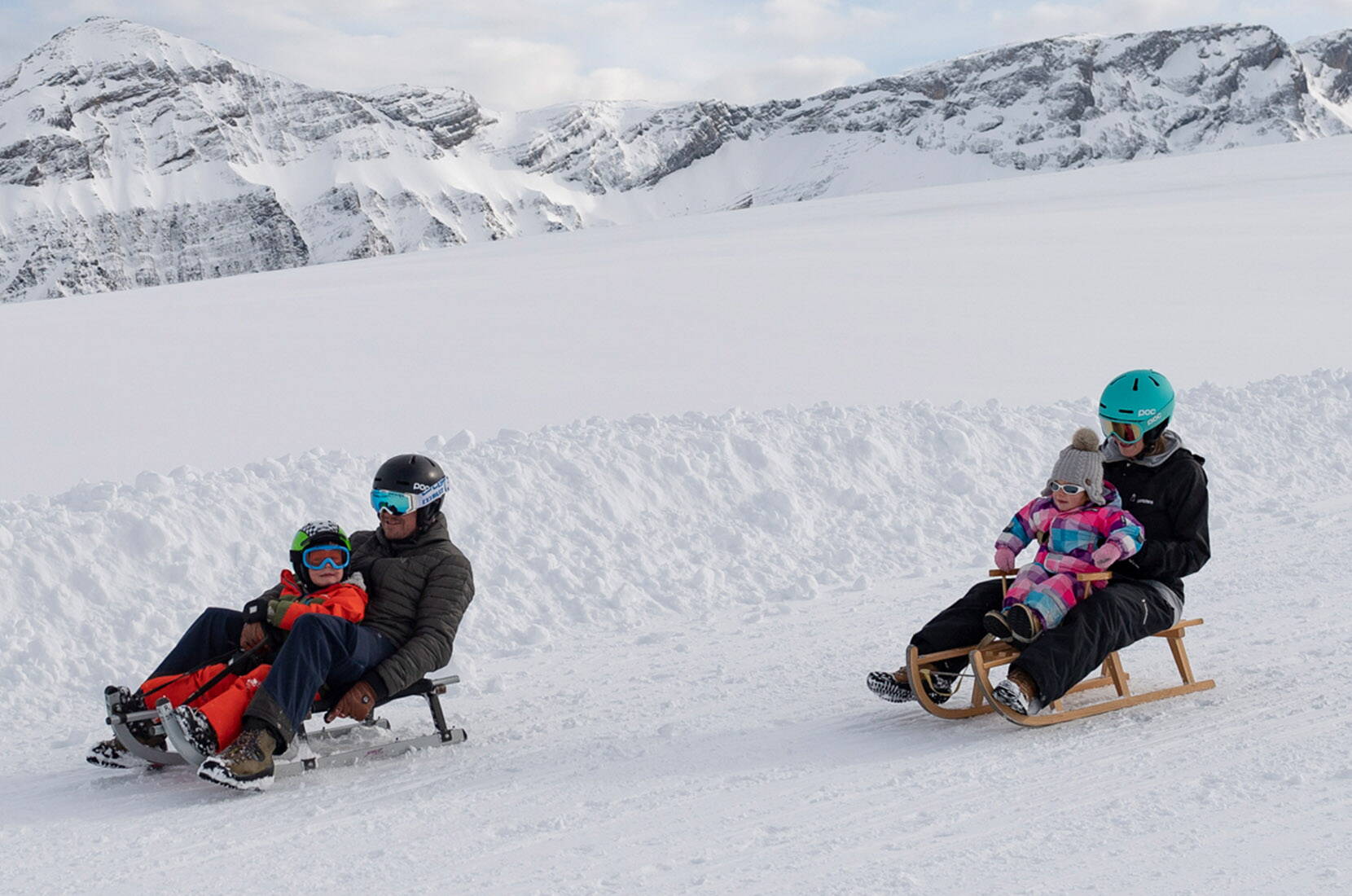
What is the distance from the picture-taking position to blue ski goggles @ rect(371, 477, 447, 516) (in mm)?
5598

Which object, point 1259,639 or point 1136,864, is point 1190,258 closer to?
point 1259,639

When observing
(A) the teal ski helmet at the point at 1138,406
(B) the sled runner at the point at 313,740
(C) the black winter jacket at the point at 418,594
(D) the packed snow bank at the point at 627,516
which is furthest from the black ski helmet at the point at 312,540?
(A) the teal ski helmet at the point at 1138,406

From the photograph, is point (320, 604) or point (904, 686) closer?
point (320, 604)

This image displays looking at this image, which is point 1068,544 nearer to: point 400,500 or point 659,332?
point 400,500

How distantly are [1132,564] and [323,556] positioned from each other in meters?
3.46

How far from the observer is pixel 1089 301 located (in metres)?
19.2

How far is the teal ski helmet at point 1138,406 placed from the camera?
561 centimetres

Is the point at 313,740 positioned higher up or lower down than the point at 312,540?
lower down

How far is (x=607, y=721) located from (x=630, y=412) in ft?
22.8

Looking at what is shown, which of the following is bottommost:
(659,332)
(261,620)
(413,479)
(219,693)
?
(219,693)

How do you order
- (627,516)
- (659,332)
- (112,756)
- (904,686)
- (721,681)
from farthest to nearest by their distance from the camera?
(659,332)
(627,516)
(721,681)
(904,686)
(112,756)

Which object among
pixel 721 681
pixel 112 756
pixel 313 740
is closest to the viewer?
pixel 112 756

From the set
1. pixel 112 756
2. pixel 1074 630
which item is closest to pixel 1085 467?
pixel 1074 630

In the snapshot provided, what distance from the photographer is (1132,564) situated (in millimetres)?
5562
